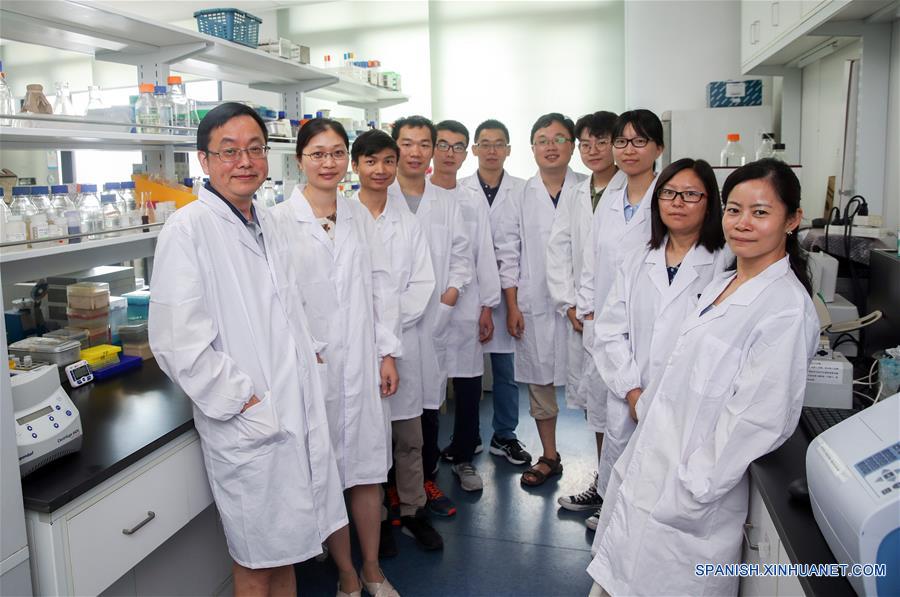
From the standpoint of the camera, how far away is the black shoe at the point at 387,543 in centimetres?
244

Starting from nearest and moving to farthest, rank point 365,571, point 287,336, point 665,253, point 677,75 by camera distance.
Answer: point 287,336 < point 665,253 < point 365,571 < point 677,75

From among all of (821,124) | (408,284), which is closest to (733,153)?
(821,124)

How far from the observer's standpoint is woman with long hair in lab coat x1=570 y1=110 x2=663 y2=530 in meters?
2.22

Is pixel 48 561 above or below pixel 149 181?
below

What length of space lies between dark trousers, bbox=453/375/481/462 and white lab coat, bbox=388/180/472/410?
30 cm

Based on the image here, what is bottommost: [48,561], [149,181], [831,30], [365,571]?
[365,571]

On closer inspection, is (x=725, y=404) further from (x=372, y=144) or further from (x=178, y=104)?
(x=178, y=104)

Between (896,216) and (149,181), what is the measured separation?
115 inches

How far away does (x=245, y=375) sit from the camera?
1593 millimetres

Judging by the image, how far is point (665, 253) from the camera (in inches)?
77.4

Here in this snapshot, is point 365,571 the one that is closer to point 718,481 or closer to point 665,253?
point 718,481

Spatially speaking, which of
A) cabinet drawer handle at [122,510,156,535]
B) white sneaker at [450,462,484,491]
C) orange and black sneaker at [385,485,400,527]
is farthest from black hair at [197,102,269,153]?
white sneaker at [450,462,484,491]

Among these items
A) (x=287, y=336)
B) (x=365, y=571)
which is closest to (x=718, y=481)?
(x=287, y=336)

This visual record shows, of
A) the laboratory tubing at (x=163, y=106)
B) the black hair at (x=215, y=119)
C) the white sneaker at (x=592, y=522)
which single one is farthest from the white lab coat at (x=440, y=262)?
the black hair at (x=215, y=119)
